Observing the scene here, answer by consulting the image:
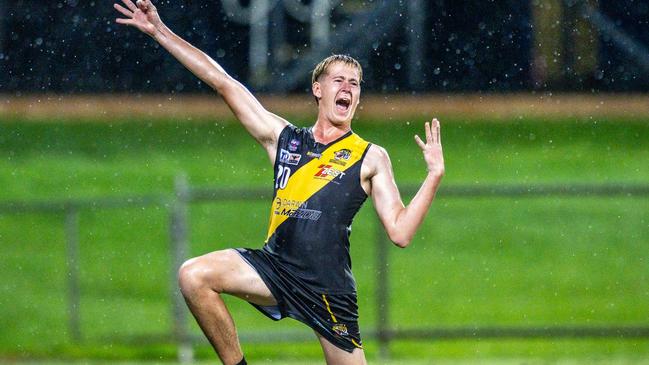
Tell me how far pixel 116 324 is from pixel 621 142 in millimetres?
11676

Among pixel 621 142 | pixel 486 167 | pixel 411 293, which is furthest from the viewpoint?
pixel 621 142

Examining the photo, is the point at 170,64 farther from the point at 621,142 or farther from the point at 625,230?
the point at 625,230

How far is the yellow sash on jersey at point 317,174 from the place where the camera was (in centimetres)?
739

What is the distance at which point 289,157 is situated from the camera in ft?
24.7

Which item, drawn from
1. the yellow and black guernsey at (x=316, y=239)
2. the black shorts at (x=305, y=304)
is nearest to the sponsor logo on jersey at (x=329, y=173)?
the yellow and black guernsey at (x=316, y=239)

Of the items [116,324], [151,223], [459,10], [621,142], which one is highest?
[459,10]

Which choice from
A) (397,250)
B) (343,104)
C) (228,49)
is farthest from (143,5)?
(228,49)

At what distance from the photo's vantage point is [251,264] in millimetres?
7363

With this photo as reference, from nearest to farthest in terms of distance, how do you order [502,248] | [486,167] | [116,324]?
[116,324]
[502,248]
[486,167]

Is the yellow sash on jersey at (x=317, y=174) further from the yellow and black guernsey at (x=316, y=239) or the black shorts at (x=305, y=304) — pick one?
the black shorts at (x=305, y=304)

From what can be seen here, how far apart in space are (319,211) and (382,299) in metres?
4.76

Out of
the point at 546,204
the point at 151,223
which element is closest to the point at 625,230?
the point at 546,204

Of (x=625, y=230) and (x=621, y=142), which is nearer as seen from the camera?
(x=625, y=230)

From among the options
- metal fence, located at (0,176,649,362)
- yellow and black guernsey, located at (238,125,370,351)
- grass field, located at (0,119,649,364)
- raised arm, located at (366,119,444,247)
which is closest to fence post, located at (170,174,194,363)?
metal fence, located at (0,176,649,362)
